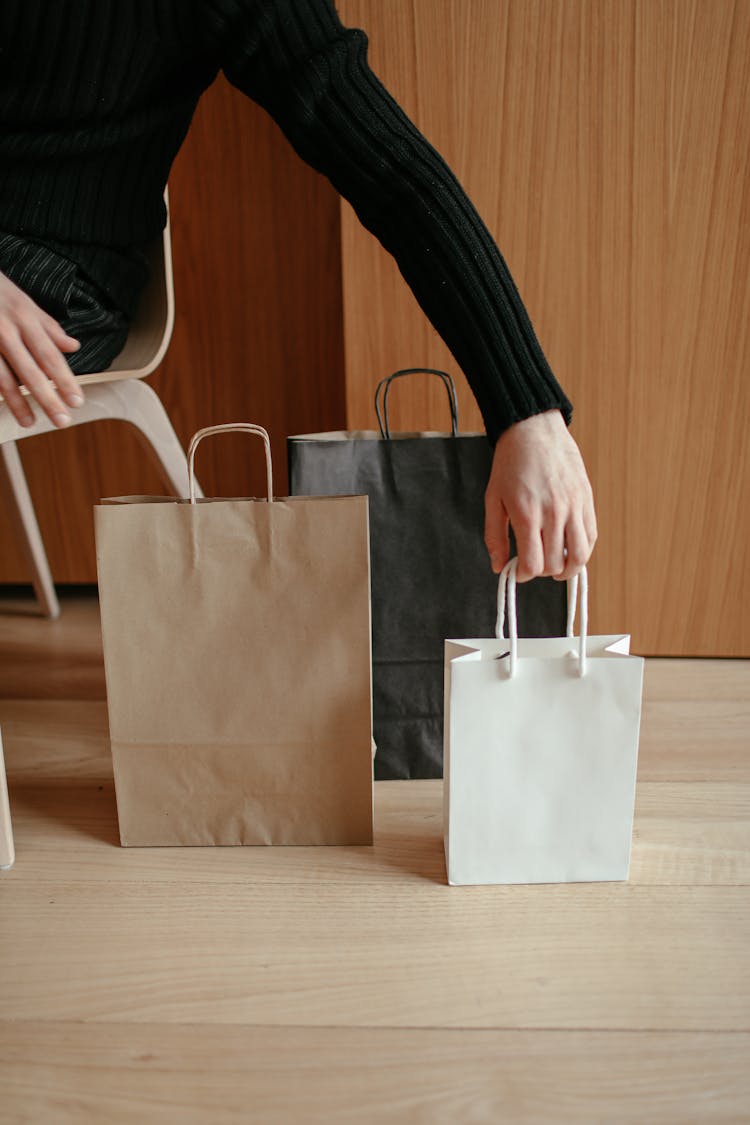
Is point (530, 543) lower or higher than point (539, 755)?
higher

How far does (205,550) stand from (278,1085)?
0.39m

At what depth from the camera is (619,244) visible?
1.09 metres

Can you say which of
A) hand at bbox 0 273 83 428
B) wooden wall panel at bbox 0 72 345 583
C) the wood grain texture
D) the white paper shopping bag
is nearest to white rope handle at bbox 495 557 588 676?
the white paper shopping bag

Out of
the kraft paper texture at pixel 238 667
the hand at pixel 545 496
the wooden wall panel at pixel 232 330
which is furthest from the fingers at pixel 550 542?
the wooden wall panel at pixel 232 330

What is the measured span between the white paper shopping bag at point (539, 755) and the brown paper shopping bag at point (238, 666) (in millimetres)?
99

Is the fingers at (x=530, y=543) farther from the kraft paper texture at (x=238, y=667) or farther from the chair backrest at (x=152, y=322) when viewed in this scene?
the chair backrest at (x=152, y=322)

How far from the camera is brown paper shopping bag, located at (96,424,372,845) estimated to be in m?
0.76

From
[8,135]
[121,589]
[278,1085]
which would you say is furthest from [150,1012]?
[8,135]

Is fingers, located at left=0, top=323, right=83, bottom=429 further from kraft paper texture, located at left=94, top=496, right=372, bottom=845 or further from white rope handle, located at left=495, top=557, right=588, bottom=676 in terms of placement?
white rope handle, located at left=495, top=557, right=588, bottom=676

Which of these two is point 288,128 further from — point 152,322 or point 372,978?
point 372,978

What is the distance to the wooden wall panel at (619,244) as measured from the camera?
104cm

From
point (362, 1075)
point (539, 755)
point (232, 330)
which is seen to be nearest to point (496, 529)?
point (539, 755)

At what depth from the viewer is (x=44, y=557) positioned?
140 centimetres

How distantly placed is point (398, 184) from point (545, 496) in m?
0.30
